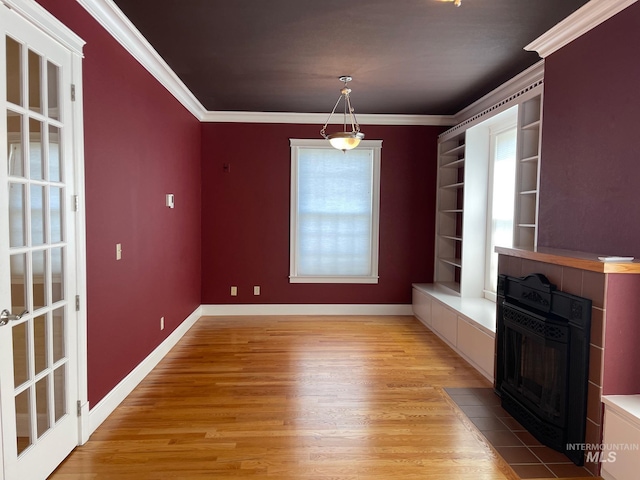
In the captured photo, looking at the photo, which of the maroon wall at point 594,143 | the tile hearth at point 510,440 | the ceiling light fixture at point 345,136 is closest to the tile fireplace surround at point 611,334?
the tile hearth at point 510,440

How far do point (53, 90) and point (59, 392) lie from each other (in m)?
1.64

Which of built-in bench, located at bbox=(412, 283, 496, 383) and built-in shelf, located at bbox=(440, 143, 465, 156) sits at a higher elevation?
built-in shelf, located at bbox=(440, 143, 465, 156)

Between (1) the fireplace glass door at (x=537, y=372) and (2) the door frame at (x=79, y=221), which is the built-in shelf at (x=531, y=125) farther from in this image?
(2) the door frame at (x=79, y=221)

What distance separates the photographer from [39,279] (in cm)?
220

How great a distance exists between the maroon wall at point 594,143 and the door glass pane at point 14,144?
10.8 feet

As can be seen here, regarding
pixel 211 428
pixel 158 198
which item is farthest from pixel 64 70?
pixel 211 428

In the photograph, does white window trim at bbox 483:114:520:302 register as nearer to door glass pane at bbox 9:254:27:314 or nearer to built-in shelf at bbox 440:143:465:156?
built-in shelf at bbox 440:143:465:156

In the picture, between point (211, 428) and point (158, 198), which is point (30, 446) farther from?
point (158, 198)

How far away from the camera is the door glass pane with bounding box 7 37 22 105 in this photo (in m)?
1.96

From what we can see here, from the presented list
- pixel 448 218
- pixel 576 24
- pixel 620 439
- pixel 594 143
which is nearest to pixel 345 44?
pixel 576 24

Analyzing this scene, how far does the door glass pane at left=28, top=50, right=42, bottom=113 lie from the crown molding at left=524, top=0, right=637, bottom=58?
3.17m

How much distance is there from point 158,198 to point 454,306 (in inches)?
126

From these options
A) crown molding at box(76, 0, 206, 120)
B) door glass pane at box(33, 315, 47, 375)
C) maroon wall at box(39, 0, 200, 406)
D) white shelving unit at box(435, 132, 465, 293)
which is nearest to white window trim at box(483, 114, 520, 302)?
white shelving unit at box(435, 132, 465, 293)

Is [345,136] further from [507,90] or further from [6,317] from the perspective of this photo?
[6,317]
